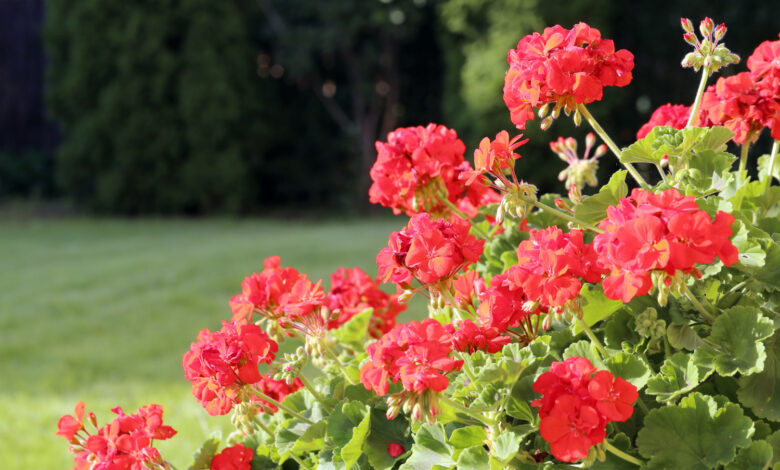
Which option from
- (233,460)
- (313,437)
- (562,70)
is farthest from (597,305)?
(233,460)

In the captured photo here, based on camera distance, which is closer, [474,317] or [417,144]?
[474,317]

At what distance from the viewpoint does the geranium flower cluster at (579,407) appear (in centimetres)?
76

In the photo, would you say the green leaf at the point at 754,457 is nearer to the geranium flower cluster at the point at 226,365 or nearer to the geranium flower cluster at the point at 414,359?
the geranium flower cluster at the point at 414,359

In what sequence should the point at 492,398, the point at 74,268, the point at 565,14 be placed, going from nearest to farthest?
the point at 492,398
the point at 74,268
the point at 565,14

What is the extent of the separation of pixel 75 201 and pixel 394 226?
4.12 metres

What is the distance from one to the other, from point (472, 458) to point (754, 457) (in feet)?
0.94

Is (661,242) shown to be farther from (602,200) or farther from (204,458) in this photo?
(204,458)

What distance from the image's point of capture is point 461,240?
92 cm

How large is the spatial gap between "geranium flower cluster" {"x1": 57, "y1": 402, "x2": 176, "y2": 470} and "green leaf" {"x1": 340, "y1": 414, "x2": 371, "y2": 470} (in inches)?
10.6

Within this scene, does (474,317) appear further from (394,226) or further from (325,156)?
(325,156)

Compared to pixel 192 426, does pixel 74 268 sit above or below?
below

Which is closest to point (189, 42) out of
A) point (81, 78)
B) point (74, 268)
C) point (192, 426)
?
point (81, 78)

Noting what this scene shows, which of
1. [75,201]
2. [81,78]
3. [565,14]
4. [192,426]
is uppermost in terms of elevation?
[565,14]

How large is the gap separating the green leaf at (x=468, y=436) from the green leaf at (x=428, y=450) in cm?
A: 3
